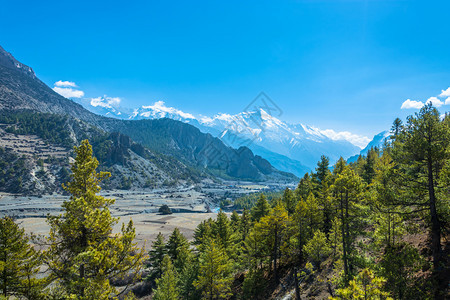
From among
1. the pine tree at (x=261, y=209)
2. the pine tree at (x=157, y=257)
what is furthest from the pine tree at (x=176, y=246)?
the pine tree at (x=261, y=209)

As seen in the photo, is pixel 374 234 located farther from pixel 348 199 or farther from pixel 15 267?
pixel 15 267

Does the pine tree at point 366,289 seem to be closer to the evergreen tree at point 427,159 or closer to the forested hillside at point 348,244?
the forested hillside at point 348,244

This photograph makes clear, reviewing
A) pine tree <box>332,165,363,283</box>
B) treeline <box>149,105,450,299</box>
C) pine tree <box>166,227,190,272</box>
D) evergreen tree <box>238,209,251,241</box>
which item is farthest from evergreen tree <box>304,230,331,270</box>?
pine tree <box>166,227,190,272</box>

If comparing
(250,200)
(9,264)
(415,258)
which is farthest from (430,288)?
(250,200)

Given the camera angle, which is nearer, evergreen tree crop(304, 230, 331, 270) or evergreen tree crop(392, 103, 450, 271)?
evergreen tree crop(392, 103, 450, 271)

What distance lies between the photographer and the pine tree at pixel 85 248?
34.3 ft

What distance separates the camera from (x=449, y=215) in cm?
1381

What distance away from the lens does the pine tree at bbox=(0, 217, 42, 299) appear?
12.5m

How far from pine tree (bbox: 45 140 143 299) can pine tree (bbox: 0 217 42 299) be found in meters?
2.76

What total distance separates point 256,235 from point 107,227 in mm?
23640

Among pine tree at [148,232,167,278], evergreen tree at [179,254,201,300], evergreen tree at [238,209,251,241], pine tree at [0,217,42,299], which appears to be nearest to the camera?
pine tree at [0,217,42,299]

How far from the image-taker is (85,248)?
1083 centimetres

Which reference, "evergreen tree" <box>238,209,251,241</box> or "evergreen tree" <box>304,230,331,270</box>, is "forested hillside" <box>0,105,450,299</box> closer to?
"evergreen tree" <box>304,230,331,270</box>

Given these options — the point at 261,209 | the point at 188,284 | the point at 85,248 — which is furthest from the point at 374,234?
the point at 188,284
